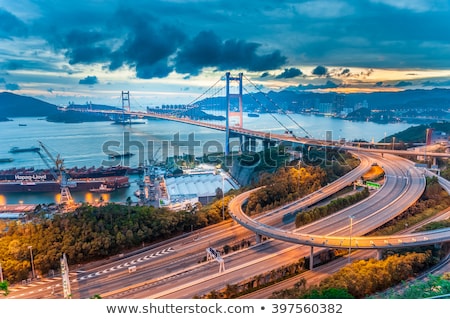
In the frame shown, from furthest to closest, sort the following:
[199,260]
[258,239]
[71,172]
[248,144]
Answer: [248,144], [71,172], [258,239], [199,260]

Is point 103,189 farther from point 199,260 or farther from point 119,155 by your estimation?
point 199,260

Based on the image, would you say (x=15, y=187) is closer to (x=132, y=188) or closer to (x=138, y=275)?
(x=132, y=188)

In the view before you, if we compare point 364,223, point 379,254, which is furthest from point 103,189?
point 379,254

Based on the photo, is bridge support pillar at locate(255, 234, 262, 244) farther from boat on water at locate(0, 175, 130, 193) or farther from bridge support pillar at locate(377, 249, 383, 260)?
boat on water at locate(0, 175, 130, 193)

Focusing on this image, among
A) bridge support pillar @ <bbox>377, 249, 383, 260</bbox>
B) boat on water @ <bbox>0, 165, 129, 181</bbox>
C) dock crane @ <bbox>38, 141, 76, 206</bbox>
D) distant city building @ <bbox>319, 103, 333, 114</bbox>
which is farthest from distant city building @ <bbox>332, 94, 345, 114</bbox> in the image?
dock crane @ <bbox>38, 141, 76, 206</bbox>

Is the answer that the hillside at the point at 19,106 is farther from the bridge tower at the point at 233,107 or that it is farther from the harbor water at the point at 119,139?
the bridge tower at the point at 233,107

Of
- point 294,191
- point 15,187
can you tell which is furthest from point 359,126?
point 15,187
